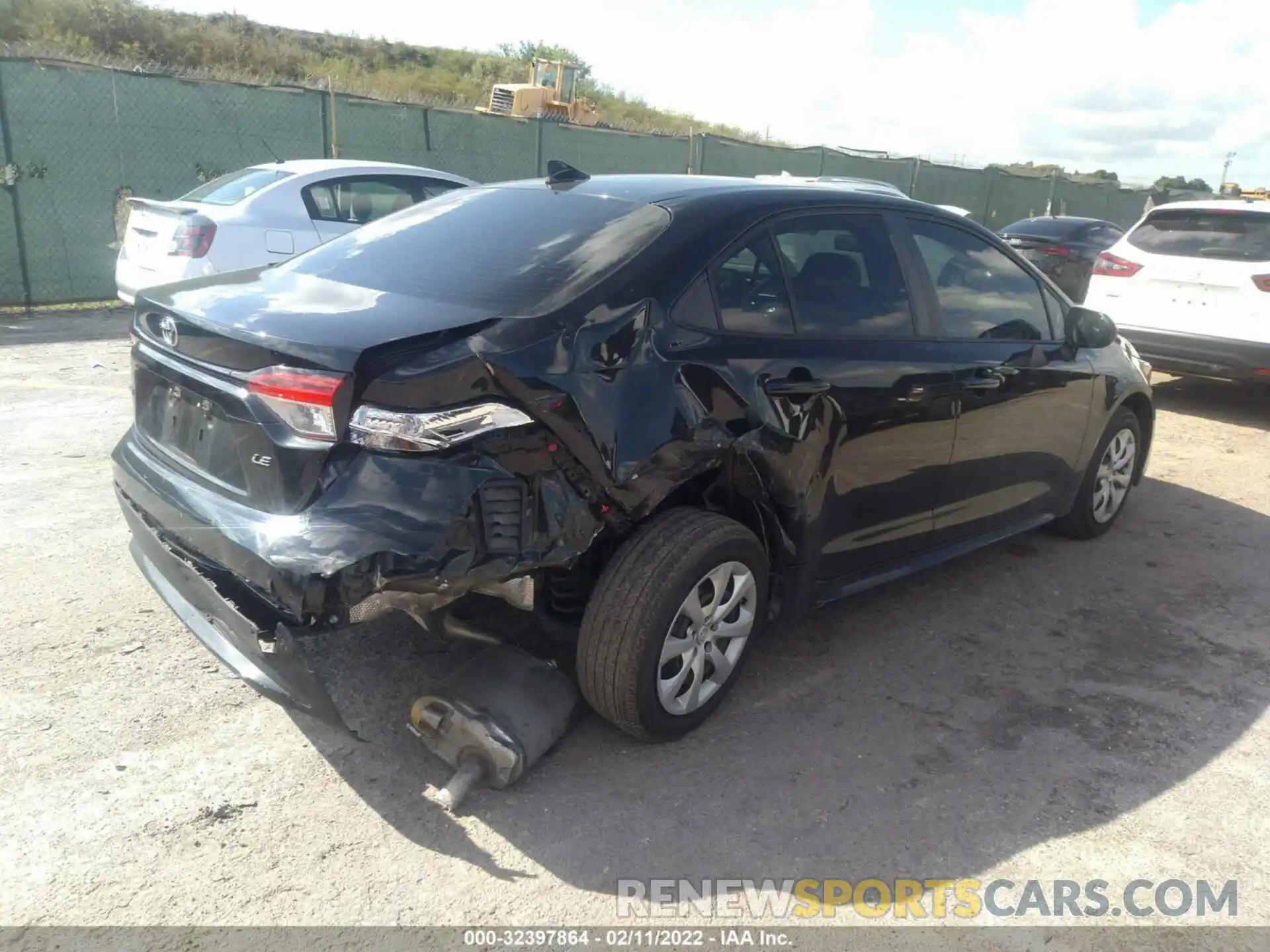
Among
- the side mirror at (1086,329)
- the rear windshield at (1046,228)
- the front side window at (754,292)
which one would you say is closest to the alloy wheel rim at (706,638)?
the front side window at (754,292)

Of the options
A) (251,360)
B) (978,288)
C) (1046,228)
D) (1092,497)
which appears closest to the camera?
(251,360)

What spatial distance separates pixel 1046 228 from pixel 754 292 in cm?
1219

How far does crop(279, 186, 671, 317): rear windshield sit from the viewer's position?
2.89 meters

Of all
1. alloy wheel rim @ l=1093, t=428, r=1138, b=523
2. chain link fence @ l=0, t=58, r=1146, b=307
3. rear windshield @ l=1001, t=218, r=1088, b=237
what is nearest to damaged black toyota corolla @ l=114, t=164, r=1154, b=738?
alloy wheel rim @ l=1093, t=428, r=1138, b=523

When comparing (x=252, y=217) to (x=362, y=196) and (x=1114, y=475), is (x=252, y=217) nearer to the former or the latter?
(x=362, y=196)

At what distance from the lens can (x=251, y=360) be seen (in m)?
2.62

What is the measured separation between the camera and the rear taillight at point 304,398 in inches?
97.7

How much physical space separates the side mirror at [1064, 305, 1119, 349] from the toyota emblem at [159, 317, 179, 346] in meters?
3.78

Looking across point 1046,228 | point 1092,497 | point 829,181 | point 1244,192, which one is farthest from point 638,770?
point 1244,192

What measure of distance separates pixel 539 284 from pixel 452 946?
1807 millimetres

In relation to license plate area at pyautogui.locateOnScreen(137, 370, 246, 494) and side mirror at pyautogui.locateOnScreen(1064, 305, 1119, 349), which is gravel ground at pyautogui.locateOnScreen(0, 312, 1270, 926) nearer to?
license plate area at pyautogui.locateOnScreen(137, 370, 246, 494)

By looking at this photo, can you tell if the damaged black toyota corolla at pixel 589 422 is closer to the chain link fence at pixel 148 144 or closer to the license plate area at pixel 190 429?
the license plate area at pixel 190 429

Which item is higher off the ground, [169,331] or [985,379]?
[169,331]

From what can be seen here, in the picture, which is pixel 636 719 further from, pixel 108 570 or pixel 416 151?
pixel 416 151
